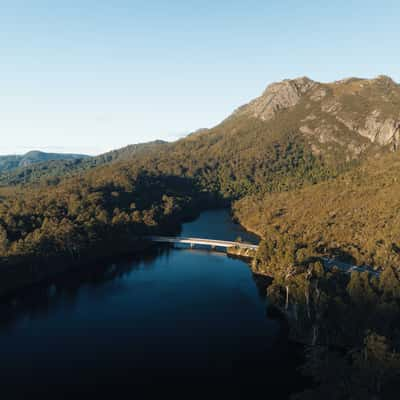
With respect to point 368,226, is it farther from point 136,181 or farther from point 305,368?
point 136,181

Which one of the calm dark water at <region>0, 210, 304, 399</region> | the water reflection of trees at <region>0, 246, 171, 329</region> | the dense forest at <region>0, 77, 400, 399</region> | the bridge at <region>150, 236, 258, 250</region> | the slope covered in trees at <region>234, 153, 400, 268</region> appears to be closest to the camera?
the dense forest at <region>0, 77, 400, 399</region>

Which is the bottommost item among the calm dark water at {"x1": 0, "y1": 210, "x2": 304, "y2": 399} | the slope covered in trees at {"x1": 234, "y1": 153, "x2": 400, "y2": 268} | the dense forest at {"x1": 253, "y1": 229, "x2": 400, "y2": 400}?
the calm dark water at {"x1": 0, "y1": 210, "x2": 304, "y2": 399}

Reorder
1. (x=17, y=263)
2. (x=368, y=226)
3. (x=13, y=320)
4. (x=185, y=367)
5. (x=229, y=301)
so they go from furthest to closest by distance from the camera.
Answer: (x=368, y=226) → (x=17, y=263) → (x=229, y=301) → (x=13, y=320) → (x=185, y=367)

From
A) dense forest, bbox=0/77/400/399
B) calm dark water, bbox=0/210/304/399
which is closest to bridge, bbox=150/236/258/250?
dense forest, bbox=0/77/400/399

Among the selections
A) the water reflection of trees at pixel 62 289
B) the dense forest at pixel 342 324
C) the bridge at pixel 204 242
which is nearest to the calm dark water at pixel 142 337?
the water reflection of trees at pixel 62 289

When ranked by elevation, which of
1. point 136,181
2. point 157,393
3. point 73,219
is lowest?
point 157,393

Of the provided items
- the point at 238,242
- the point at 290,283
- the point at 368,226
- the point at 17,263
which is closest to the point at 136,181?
the point at 238,242

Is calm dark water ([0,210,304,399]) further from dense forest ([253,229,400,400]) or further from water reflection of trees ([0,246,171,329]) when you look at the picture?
dense forest ([253,229,400,400])

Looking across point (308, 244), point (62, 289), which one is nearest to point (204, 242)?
point (308, 244)
